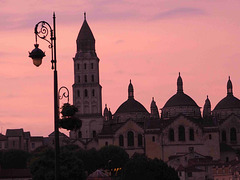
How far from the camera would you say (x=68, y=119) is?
37219 millimetres

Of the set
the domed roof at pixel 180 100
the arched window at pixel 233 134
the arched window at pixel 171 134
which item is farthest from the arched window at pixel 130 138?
the arched window at pixel 233 134

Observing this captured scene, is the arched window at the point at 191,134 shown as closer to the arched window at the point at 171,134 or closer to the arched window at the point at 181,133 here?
the arched window at the point at 181,133

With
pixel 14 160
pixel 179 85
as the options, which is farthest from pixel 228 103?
pixel 14 160

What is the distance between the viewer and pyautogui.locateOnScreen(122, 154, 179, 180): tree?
119 meters

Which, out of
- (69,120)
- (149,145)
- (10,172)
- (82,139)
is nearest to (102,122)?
(82,139)

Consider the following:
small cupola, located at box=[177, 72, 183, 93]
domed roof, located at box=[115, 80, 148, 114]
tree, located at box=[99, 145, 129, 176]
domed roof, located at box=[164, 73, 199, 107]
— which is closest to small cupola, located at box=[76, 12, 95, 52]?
domed roof, located at box=[115, 80, 148, 114]

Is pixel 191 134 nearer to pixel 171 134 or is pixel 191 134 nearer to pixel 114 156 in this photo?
pixel 171 134

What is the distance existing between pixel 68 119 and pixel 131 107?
15410 cm

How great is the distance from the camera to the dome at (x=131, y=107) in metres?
191

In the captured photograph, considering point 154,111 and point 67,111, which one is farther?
point 154,111

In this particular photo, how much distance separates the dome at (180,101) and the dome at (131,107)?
20.6 ft

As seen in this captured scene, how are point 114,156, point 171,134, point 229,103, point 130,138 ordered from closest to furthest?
point 114,156 < point 171,134 < point 130,138 < point 229,103

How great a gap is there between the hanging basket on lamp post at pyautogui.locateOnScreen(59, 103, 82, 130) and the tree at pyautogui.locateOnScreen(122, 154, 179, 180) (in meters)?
81.9

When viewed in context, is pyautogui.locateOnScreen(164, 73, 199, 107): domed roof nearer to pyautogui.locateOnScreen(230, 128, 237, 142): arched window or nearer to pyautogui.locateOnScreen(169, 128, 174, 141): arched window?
pyautogui.locateOnScreen(230, 128, 237, 142): arched window
